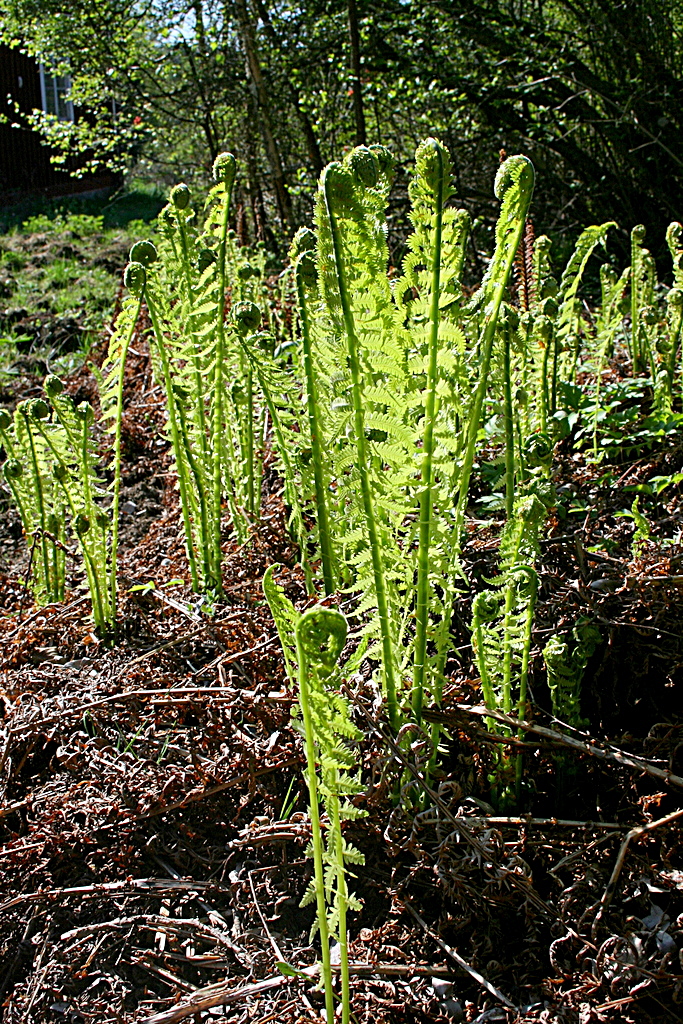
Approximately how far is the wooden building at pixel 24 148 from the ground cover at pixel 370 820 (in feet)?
49.5

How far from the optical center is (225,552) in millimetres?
2469

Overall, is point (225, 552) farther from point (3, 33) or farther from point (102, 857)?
point (3, 33)

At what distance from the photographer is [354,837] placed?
1.56m

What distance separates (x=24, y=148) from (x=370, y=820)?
676 inches

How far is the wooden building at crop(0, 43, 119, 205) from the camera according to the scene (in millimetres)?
15508

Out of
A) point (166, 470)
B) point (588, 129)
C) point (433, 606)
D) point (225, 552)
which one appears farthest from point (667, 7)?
point (433, 606)

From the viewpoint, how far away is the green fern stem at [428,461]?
4.52ft

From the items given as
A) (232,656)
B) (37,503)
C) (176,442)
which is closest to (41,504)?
(37,503)

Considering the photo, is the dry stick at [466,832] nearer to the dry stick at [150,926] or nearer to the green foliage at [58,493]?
the dry stick at [150,926]

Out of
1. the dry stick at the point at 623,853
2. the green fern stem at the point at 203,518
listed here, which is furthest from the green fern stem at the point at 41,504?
the dry stick at the point at 623,853

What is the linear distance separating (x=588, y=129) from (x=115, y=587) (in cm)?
582

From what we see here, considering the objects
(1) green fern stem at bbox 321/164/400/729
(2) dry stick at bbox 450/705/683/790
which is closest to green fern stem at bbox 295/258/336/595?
(1) green fern stem at bbox 321/164/400/729

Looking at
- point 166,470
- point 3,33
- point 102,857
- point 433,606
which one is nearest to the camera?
point 433,606

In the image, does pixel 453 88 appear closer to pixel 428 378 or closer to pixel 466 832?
pixel 428 378
